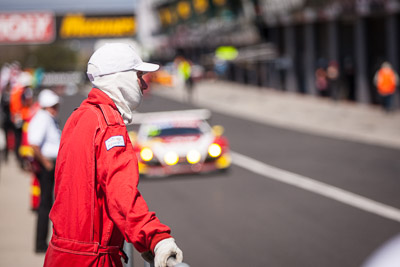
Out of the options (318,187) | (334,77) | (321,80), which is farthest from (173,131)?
(321,80)

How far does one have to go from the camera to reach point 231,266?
8133 mm

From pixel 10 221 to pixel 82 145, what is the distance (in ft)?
24.0

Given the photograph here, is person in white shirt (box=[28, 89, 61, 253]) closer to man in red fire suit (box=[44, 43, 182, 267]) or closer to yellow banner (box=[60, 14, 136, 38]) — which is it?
man in red fire suit (box=[44, 43, 182, 267])

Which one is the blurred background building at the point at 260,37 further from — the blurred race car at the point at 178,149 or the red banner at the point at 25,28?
the blurred race car at the point at 178,149

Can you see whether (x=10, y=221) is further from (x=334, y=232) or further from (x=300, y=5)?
(x=300, y=5)

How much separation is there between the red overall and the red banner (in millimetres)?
79326

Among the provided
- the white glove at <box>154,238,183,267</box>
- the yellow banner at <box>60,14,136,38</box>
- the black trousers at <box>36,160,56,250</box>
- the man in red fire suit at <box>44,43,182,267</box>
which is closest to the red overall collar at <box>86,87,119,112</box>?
the man in red fire suit at <box>44,43,182,267</box>

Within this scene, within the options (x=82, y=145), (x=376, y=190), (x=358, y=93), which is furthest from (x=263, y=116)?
(x=82, y=145)

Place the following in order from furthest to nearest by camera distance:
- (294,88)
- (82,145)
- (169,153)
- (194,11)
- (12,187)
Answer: (194,11)
(294,88)
(169,153)
(12,187)
(82,145)

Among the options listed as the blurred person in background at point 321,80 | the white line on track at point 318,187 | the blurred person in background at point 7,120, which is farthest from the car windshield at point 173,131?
the blurred person in background at point 321,80

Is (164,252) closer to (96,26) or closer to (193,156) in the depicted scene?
(193,156)

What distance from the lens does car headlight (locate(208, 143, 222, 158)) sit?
15.4m

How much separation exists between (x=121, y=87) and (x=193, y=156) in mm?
11716

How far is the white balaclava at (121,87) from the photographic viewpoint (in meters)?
3.54
